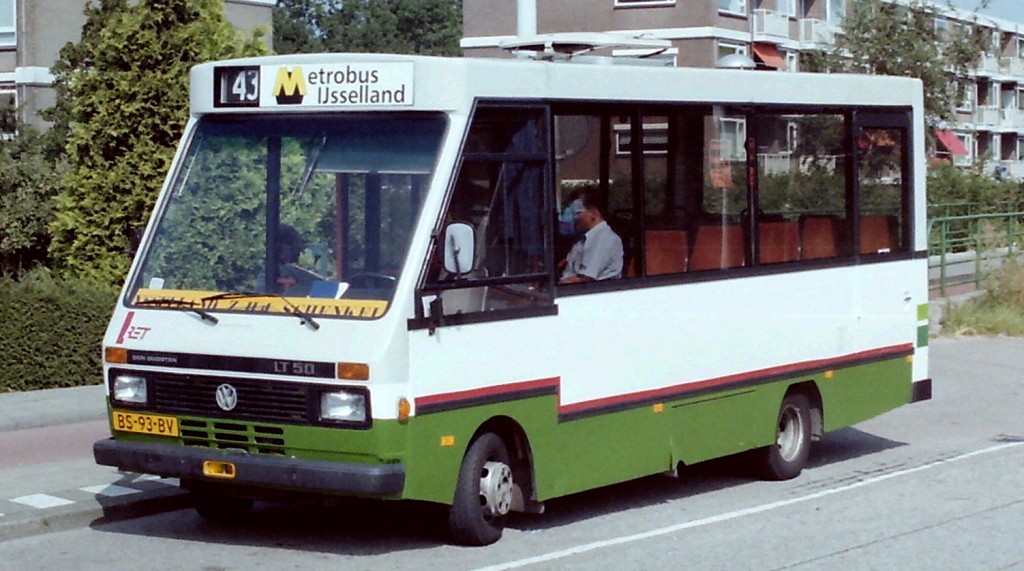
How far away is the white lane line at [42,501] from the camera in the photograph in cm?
1063

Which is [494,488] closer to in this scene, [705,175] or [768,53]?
[705,175]

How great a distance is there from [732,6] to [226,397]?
159 feet

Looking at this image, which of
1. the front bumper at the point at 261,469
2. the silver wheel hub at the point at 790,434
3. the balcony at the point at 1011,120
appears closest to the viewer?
the front bumper at the point at 261,469

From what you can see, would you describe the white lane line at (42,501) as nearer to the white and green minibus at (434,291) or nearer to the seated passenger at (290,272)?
the white and green minibus at (434,291)

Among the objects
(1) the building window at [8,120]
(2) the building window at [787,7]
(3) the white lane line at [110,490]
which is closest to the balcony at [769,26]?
(2) the building window at [787,7]

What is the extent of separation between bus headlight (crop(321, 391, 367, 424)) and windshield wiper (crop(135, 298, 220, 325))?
86cm

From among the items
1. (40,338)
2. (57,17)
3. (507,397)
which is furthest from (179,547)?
(57,17)

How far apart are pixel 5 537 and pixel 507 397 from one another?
120 inches

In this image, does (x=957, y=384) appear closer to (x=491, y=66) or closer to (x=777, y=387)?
(x=777, y=387)

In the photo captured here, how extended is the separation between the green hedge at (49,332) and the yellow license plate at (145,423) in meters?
6.60

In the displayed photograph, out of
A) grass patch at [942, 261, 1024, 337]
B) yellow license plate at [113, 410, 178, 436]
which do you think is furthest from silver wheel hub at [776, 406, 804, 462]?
grass patch at [942, 261, 1024, 337]

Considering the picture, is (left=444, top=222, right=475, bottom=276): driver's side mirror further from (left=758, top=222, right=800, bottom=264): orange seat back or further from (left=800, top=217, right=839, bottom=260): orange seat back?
(left=800, top=217, right=839, bottom=260): orange seat back

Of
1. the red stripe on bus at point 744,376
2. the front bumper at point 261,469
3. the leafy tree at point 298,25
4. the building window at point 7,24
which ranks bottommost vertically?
the front bumper at point 261,469

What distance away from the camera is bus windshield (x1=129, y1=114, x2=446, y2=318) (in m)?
9.33
